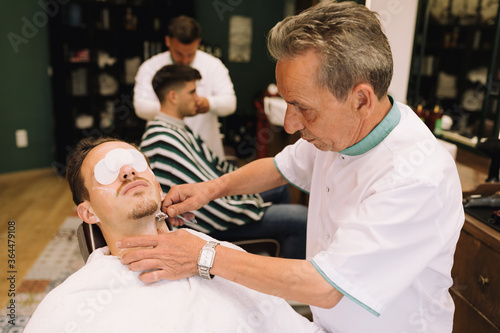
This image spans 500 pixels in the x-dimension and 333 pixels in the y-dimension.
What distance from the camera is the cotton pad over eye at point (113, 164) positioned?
135 centimetres

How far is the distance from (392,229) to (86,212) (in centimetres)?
95

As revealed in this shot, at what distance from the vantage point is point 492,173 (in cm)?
191

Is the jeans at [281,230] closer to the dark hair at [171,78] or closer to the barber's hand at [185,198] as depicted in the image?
the barber's hand at [185,198]

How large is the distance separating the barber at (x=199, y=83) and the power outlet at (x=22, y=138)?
2.12 m

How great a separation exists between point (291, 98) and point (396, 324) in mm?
682

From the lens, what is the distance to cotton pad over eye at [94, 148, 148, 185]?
1349 millimetres

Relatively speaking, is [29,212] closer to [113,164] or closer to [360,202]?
[113,164]

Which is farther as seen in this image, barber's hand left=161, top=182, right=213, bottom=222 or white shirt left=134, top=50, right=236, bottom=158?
white shirt left=134, top=50, right=236, bottom=158

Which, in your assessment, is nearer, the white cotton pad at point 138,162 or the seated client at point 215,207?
the white cotton pad at point 138,162

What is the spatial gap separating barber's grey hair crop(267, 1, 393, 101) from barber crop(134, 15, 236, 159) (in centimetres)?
185

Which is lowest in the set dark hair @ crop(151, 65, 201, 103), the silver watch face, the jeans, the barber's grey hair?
the jeans

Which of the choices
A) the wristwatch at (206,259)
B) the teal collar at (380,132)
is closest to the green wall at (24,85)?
the wristwatch at (206,259)

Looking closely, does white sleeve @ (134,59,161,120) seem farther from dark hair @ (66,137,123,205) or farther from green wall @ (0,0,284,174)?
green wall @ (0,0,284,174)

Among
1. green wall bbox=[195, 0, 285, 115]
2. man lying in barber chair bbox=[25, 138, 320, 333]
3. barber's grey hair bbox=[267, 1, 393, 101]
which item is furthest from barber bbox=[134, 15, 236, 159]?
green wall bbox=[195, 0, 285, 115]
